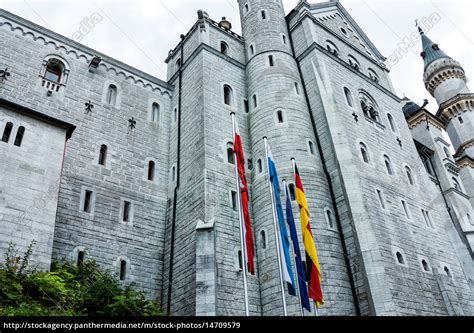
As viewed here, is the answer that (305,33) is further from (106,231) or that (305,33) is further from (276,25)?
(106,231)

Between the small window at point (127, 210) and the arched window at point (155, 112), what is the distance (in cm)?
616

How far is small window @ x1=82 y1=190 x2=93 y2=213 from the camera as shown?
1878 cm

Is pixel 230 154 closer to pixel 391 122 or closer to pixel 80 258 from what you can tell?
pixel 80 258

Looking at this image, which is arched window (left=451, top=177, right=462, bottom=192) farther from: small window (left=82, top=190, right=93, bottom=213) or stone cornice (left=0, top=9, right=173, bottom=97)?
small window (left=82, top=190, right=93, bottom=213)

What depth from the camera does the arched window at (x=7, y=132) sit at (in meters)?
15.6

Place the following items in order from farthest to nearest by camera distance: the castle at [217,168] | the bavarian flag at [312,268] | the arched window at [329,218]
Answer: the arched window at [329,218] < the castle at [217,168] < the bavarian flag at [312,268]

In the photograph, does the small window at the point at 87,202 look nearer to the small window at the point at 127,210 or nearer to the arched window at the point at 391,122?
the small window at the point at 127,210

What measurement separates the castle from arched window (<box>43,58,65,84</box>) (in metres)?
0.10

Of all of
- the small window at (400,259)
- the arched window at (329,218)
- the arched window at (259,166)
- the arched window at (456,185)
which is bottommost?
the small window at (400,259)

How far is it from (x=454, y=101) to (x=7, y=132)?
42588mm

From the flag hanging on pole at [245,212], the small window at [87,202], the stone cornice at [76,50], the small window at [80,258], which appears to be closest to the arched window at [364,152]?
the flag hanging on pole at [245,212]

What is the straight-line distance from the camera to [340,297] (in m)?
16.9

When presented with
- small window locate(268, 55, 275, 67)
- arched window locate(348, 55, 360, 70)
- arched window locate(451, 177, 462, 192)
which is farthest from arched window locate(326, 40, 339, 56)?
arched window locate(451, 177, 462, 192)

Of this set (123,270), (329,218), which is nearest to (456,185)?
(329,218)
